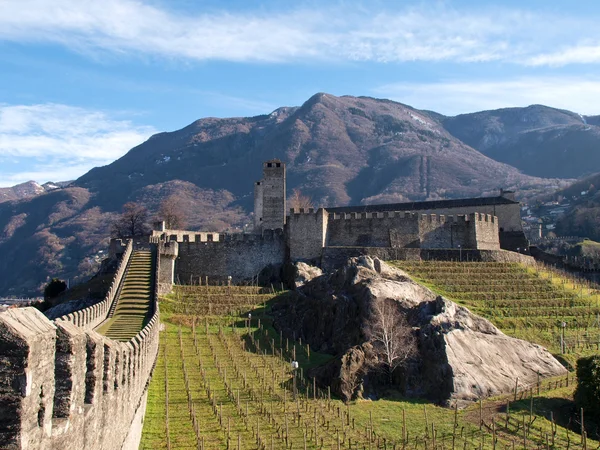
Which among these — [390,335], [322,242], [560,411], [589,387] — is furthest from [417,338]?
[322,242]

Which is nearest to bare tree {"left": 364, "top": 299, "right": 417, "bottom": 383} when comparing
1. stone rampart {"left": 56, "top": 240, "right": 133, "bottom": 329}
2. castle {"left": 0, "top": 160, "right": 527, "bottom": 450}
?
castle {"left": 0, "top": 160, "right": 527, "bottom": 450}

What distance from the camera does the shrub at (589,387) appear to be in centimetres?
2987

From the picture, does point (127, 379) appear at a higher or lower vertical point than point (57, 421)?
lower

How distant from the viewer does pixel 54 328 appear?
27.5 ft

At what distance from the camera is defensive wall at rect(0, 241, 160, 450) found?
7.28 meters

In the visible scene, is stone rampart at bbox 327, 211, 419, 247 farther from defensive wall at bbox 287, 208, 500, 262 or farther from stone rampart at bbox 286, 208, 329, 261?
stone rampart at bbox 286, 208, 329, 261

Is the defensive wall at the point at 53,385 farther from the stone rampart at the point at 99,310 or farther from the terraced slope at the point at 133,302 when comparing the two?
the terraced slope at the point at 133,302

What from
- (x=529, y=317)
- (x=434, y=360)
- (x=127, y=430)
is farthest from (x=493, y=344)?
(x=127, y=430)

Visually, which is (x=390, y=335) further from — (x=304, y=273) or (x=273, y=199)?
(x=273, y=199)

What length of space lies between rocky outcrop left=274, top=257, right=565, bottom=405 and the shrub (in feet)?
13.8

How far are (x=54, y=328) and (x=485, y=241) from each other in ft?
178

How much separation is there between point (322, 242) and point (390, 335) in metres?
19.5

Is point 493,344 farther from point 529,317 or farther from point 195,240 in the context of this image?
point 195,240

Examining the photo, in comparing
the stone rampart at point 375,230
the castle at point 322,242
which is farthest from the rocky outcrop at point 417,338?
the stone rampart at point 375,230
